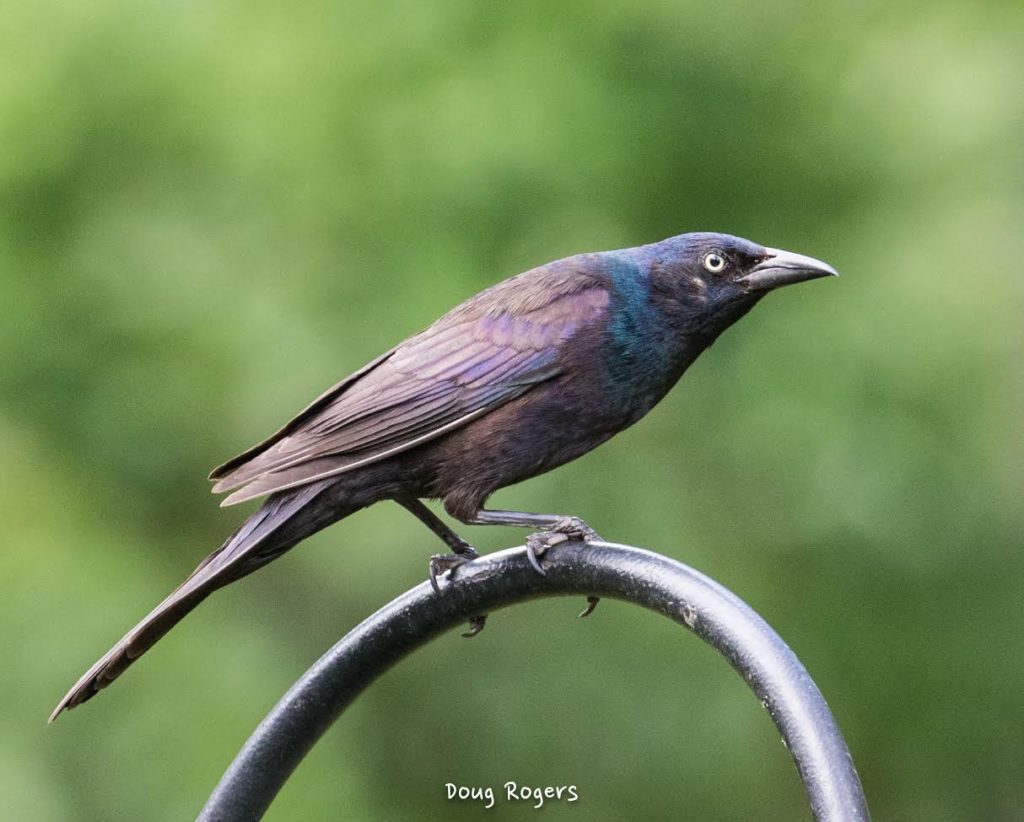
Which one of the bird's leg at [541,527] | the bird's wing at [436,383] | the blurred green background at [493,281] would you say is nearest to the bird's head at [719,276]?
the bird's wing at [436,383]

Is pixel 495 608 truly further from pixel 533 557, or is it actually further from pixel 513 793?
pixel 513 793

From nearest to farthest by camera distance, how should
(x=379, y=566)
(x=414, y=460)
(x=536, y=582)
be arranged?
(x=536, y=582), (x=414, y=460), (x=379, y=566)

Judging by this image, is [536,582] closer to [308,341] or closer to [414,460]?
[414,460]

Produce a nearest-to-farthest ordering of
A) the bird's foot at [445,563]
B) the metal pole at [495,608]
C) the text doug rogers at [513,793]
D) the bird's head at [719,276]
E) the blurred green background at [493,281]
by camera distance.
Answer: the metal pole at [495,608]
the bird's foot at [445,563]
the bird's head at [719,276]
the blurred green background at [493,281]
the text doug rogers at [513,793]

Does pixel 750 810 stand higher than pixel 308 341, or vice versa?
pixel 308 341

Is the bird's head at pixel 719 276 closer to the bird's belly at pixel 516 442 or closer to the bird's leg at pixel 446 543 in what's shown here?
the bird's belly at pixel 516 442

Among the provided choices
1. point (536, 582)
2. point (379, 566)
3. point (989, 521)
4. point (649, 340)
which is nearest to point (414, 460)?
point (649, 340)

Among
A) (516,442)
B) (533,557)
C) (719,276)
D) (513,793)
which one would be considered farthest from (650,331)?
(513,793)
